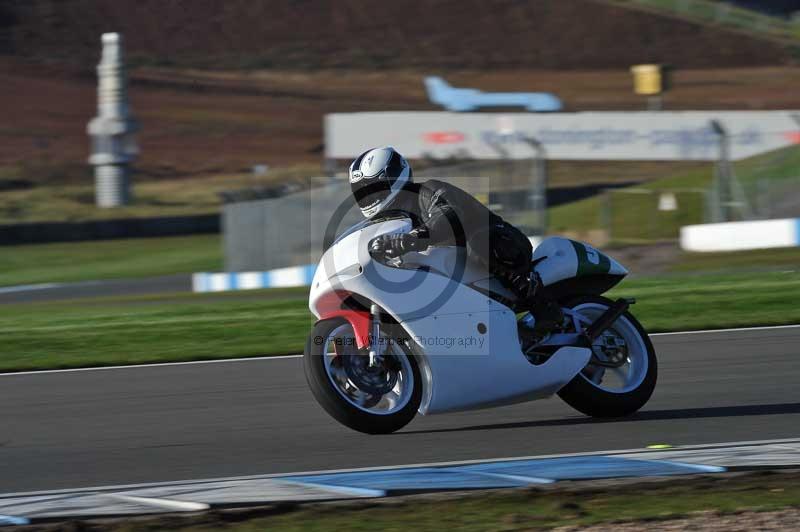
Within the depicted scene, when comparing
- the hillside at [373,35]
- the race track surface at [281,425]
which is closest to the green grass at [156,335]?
the race track surface at [281,425]

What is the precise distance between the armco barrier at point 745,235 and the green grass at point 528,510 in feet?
47.1

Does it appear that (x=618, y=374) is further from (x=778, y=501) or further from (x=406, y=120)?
(x=406, y=120)

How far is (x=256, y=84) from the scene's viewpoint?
70.1 meters

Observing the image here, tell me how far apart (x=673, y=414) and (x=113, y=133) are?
35.2m

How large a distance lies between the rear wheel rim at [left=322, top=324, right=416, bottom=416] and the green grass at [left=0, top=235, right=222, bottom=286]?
73.3 feet

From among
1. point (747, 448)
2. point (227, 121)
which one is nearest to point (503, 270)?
A: point (747, 448)

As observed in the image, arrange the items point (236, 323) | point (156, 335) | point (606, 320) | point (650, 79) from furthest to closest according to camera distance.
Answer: point (650, 79)
point (236, 323)
point (156, 335)
point (606, 320)

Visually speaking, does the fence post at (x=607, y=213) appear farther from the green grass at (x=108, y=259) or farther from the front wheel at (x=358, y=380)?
the front wheel at (x=358, y=380)

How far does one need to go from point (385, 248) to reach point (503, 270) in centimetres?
78

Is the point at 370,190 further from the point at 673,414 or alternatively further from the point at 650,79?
the point at 650,79

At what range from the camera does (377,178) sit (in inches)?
265

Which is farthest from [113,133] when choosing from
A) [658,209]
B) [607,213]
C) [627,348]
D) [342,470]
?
[342,470]

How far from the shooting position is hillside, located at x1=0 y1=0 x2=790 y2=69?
73000 mm

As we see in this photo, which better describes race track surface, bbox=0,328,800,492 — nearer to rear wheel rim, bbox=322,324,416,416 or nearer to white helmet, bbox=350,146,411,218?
rear wheel rim, bbox=322,324,416,416
